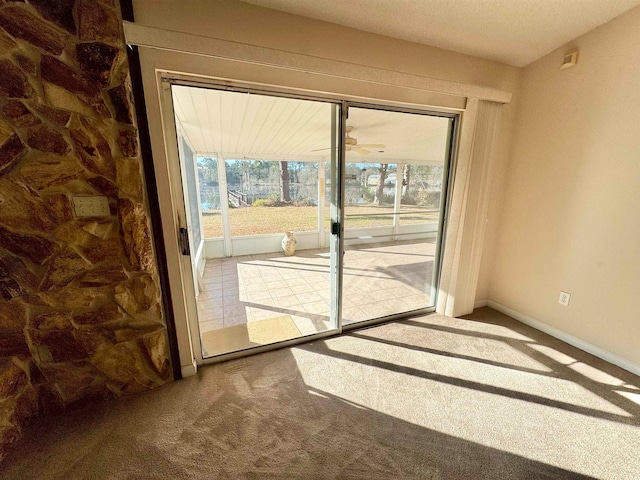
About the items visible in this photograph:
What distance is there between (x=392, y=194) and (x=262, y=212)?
2694mm

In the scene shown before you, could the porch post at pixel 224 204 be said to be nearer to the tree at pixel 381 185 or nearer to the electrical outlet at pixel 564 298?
the tree at pixel 381 185

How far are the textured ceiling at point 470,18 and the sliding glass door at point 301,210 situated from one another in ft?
1.64

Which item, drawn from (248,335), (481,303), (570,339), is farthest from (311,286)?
(570,339)

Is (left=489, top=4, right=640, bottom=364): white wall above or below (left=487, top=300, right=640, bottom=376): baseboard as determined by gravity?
above

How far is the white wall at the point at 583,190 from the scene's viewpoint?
179 cm

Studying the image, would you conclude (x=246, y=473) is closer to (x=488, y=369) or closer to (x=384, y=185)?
(x=488, y=369)

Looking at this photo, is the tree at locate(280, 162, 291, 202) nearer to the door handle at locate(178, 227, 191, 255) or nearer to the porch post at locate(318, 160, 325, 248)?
the porch post at locate(318, 160, 325, 248)

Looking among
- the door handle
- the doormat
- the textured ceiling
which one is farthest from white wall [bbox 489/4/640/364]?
the door handle

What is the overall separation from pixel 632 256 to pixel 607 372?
0.87 m

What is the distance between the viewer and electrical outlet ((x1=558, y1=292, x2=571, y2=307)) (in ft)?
7.20

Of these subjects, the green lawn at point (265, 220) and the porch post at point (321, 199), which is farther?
the porch post at point (321, 199)

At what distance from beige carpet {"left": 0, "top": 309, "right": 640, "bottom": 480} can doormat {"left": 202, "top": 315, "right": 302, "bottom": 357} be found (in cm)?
20

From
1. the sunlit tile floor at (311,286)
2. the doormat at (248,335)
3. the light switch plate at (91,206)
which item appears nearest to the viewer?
the light switch plate at (91,206)

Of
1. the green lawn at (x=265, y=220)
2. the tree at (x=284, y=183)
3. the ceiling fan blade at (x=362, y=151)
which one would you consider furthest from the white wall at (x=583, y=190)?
the tree at (x=284, y=183)
